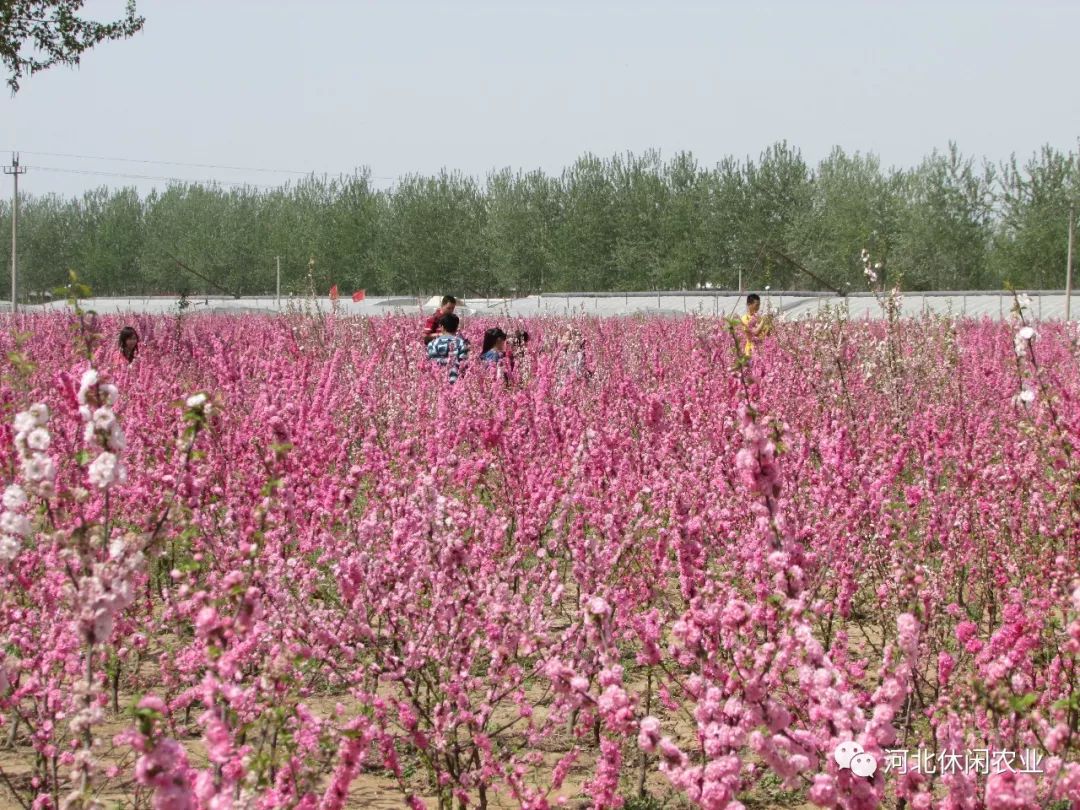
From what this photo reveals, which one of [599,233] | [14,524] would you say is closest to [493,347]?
[14,524]

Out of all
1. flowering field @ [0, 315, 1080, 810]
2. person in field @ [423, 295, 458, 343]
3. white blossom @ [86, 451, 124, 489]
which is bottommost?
flowering field @ [0, 315, 1080, 810]

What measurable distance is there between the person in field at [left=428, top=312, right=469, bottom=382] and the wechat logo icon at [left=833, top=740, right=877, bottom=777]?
26.4ft

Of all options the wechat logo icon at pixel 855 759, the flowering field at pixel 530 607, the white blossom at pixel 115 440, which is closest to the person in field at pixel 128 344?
the flowering field at pixel 530 607

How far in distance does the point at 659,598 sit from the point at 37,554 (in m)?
2.23

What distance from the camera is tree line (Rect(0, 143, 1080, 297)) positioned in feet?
153

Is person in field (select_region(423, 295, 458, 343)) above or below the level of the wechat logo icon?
above

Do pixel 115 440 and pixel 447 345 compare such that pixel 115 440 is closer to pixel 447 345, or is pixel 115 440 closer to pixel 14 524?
pixel 14 524

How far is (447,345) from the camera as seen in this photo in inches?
419

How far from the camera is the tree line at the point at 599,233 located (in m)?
46.6

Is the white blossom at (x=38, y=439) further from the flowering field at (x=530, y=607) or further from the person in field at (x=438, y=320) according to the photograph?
the person in field at (x=438, y=320)

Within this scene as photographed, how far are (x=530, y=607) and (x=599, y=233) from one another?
53315 mm

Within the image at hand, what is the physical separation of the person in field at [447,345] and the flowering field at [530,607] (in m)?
3.13

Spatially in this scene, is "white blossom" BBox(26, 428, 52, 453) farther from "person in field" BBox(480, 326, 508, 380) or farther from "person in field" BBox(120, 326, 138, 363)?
"person in field" BBox(120, 326, 138, 363)

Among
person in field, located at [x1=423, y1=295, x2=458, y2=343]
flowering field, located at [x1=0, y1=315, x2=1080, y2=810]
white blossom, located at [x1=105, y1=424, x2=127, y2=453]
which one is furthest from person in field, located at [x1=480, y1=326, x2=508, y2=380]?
white blossom, located at [x1=105, y1=424, x2=127, y2=453]
